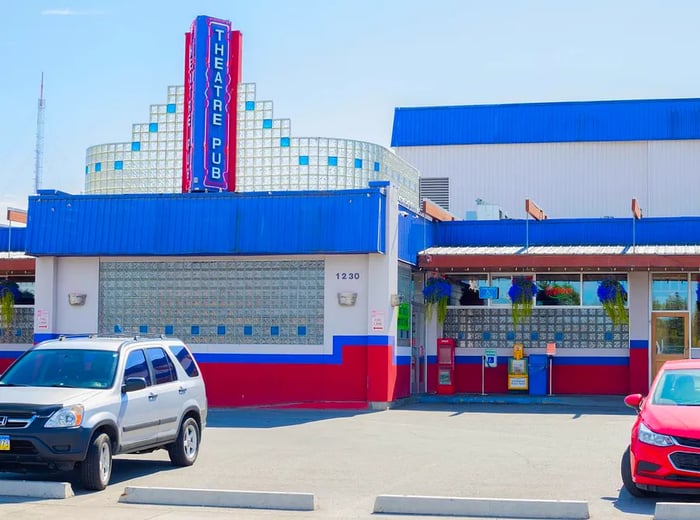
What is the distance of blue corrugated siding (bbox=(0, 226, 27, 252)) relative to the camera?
29.9 m

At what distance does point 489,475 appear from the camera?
13781 millimetres

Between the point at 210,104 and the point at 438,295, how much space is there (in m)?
7.34

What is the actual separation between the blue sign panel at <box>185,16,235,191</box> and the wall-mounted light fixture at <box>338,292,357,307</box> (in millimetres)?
3863

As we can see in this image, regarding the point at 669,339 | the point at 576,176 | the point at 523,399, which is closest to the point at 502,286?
the point at 523,399

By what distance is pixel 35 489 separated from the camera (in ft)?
39.7

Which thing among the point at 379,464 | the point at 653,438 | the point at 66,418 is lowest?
the point at 379,464

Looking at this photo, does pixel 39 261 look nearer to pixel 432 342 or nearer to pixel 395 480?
pixel 432 342

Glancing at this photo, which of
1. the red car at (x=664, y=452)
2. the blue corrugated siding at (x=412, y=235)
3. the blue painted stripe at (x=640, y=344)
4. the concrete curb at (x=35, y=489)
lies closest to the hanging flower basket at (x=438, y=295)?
the blue corrugated siding at (x=412, y=235)

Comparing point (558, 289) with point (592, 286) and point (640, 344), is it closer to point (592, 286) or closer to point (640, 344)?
point (592, 286)

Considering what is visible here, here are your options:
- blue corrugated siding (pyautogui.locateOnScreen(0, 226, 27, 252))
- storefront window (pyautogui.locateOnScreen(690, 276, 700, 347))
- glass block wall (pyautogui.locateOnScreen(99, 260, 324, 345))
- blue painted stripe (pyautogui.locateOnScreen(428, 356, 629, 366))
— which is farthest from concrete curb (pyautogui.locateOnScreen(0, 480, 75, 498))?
blue corrugated siding (pyautogui.locateOnScreen(0, 226, 27, 252))

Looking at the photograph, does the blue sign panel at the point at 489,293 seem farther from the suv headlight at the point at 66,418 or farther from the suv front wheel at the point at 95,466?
the suv headlight at the point at 66,418

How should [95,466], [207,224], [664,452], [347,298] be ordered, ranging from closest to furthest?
[664,452] < [95,466] < [347,298] < [207,224]

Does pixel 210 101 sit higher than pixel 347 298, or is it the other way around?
pixel 210 101

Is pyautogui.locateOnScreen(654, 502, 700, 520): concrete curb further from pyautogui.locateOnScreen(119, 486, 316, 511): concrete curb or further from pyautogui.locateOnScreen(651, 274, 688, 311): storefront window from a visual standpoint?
pyautogui.locateOnScreen(651, 274, 688, 311): storefront window
